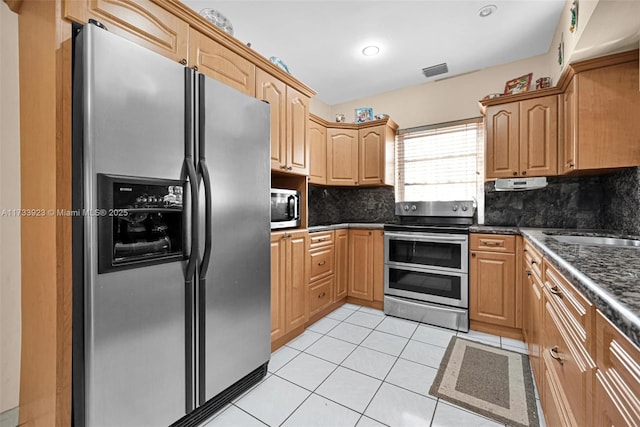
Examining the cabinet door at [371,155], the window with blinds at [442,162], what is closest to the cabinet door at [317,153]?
the cabinet door at [371,155]

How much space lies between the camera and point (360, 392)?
1684 millimetres

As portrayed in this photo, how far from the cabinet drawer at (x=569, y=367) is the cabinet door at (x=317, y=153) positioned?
7.61 feet

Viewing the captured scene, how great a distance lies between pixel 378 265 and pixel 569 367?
2.10 m

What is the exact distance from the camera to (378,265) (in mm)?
3023

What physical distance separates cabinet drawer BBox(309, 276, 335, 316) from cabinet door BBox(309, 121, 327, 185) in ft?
3.67

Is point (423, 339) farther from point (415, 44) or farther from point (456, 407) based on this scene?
point (415, 44)

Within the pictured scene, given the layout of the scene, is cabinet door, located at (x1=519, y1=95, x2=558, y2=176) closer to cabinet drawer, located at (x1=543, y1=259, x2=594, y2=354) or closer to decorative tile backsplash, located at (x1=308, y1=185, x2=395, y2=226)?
decorative tile backsplash, located at (x1=308, y1=185, x2=395, y2=226)

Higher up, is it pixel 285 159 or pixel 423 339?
pixel 285 159

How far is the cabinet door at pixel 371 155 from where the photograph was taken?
329cm

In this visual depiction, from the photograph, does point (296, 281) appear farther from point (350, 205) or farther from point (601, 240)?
point (601, 240)

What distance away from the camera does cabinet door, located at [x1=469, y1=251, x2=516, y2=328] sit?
2.35 meters

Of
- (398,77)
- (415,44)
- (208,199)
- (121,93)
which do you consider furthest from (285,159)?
(398,77)

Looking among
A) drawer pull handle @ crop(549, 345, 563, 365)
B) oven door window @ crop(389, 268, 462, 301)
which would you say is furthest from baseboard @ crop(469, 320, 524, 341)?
drawer pull handle @ crop(549, 345, 563, 365)

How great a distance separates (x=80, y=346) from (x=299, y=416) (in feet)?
3.57
